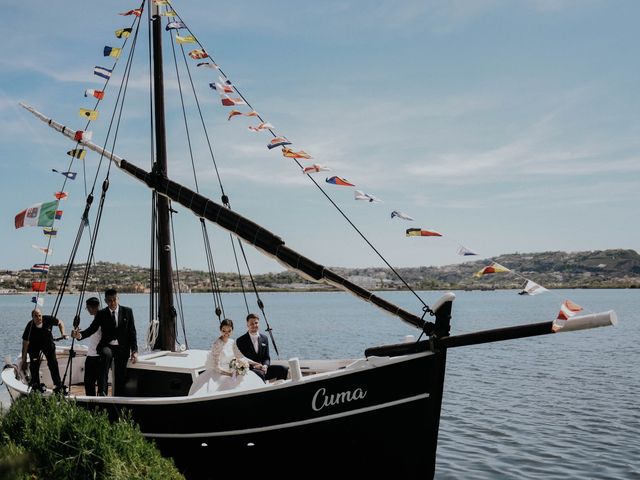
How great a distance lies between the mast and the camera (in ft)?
46.7

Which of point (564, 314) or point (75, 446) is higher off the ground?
point (564, 314)

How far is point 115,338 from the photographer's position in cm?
1232

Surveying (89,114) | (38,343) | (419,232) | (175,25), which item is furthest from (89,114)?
(419,232)

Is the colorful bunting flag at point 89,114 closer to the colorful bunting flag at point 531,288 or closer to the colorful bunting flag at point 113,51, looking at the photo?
the colorful bunting flag at point 113,51

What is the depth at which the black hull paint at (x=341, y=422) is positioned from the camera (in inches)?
399

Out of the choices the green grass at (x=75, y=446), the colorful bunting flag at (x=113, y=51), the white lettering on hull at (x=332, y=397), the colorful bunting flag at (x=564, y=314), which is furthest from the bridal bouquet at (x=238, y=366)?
the colorful bunting flag at (x=113, y=51)

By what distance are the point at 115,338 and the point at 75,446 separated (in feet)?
12.1

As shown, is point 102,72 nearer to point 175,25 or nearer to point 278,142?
point 175,25

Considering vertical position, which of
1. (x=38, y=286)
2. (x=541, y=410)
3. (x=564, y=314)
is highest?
(x=564, y=314)

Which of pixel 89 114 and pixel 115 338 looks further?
pixel 89 114

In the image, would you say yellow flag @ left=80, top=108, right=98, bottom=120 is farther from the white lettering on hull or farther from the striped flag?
the white lettering on hull

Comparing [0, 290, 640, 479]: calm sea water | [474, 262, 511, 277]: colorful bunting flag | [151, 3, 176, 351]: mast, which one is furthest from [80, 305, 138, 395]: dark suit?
[0, 290, 640, 479]: calm sea water

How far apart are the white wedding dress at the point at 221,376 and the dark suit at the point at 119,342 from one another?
1.79 m

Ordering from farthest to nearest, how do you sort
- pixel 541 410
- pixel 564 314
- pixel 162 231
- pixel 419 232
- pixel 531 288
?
1. pixel 541 410
2. pixel 162 231
3. pixel 419 232
4. pixel 531 288
5. pixel 564 314
